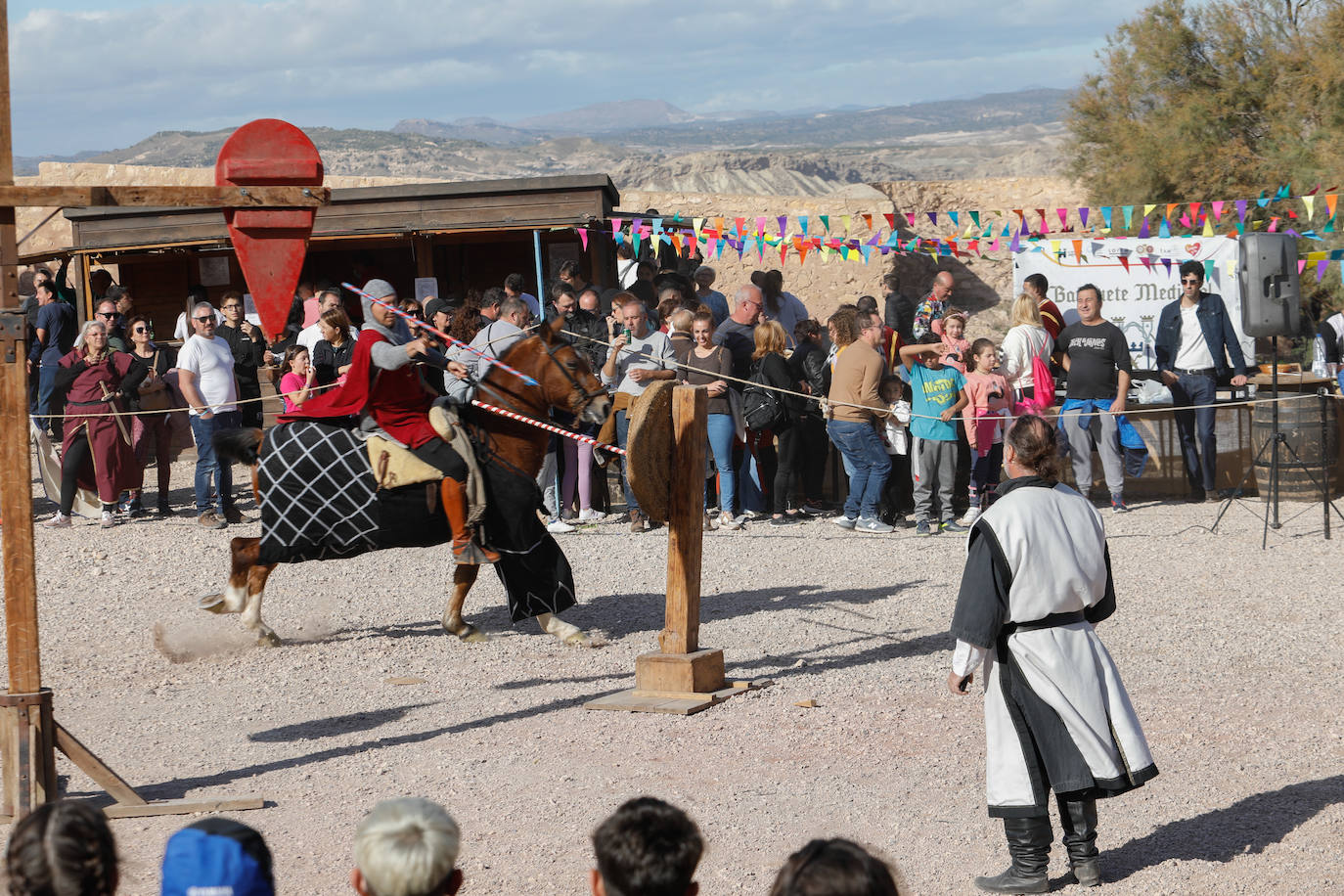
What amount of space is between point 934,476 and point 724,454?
176 centimetres

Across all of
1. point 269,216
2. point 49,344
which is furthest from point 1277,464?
point 49,344

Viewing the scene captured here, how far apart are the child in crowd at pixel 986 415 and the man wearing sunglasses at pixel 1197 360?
6.33 ft

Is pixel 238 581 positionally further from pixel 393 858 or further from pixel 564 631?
pixel 393 858

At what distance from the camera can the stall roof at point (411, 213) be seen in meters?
15.5

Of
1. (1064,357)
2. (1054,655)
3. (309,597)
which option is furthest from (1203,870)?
(1064,357)

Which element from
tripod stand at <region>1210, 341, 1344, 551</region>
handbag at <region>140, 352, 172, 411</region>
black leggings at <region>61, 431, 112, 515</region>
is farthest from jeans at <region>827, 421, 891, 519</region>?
black leggings at <region>61, 431, 112, 515</region>

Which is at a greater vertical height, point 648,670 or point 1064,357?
point 1064,357

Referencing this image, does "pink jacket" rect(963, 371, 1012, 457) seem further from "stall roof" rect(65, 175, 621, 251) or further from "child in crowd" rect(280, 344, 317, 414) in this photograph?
"stall roof" rect(65, 175, 621, 251)

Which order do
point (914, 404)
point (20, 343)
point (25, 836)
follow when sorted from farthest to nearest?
point (914, 404) → point (20, 343) → point (25, 836)

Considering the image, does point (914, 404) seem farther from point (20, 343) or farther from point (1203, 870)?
point (20, 343)

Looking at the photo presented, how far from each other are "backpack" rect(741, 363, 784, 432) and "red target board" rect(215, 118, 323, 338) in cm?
663

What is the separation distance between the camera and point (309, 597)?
9.53 metres

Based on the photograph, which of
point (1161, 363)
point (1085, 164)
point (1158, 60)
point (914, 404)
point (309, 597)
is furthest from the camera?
point (1085, 164)

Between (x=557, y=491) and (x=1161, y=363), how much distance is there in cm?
564
